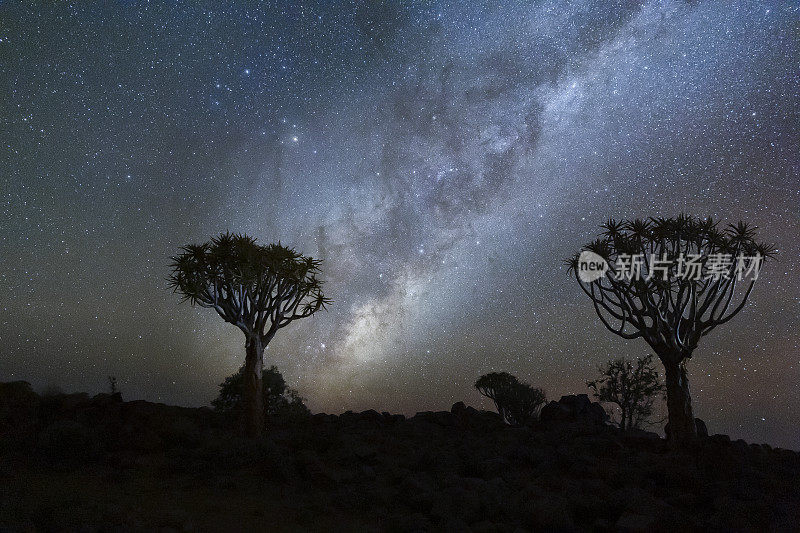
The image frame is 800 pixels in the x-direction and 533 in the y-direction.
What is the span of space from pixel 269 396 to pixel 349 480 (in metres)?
15.7

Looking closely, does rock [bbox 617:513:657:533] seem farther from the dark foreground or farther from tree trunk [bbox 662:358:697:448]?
tree trunk [bbox 662:358:697:448]

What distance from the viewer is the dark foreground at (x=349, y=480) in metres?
7.27

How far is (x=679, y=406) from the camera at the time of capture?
15.0 meters

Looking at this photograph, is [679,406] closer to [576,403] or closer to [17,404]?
[576,403]

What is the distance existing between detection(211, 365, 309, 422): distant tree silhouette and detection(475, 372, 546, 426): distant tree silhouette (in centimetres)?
1074

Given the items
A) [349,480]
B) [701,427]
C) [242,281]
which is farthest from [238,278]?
[701,427]

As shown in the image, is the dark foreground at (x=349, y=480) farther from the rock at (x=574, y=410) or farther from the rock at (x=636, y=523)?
the rock at (x=574, y=410)

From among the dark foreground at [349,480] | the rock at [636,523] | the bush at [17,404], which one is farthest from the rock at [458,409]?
the bush at [17,404]

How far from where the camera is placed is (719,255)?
15.6 m

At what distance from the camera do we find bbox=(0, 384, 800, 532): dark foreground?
727cm

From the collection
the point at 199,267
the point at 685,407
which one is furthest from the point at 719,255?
the point at 199,267

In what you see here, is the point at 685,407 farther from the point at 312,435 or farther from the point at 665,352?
the point at 312,435

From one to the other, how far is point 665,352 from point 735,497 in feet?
23.7

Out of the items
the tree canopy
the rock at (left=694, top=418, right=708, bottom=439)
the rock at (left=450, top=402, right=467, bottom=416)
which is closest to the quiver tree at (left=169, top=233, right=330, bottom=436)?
the tree canopy
